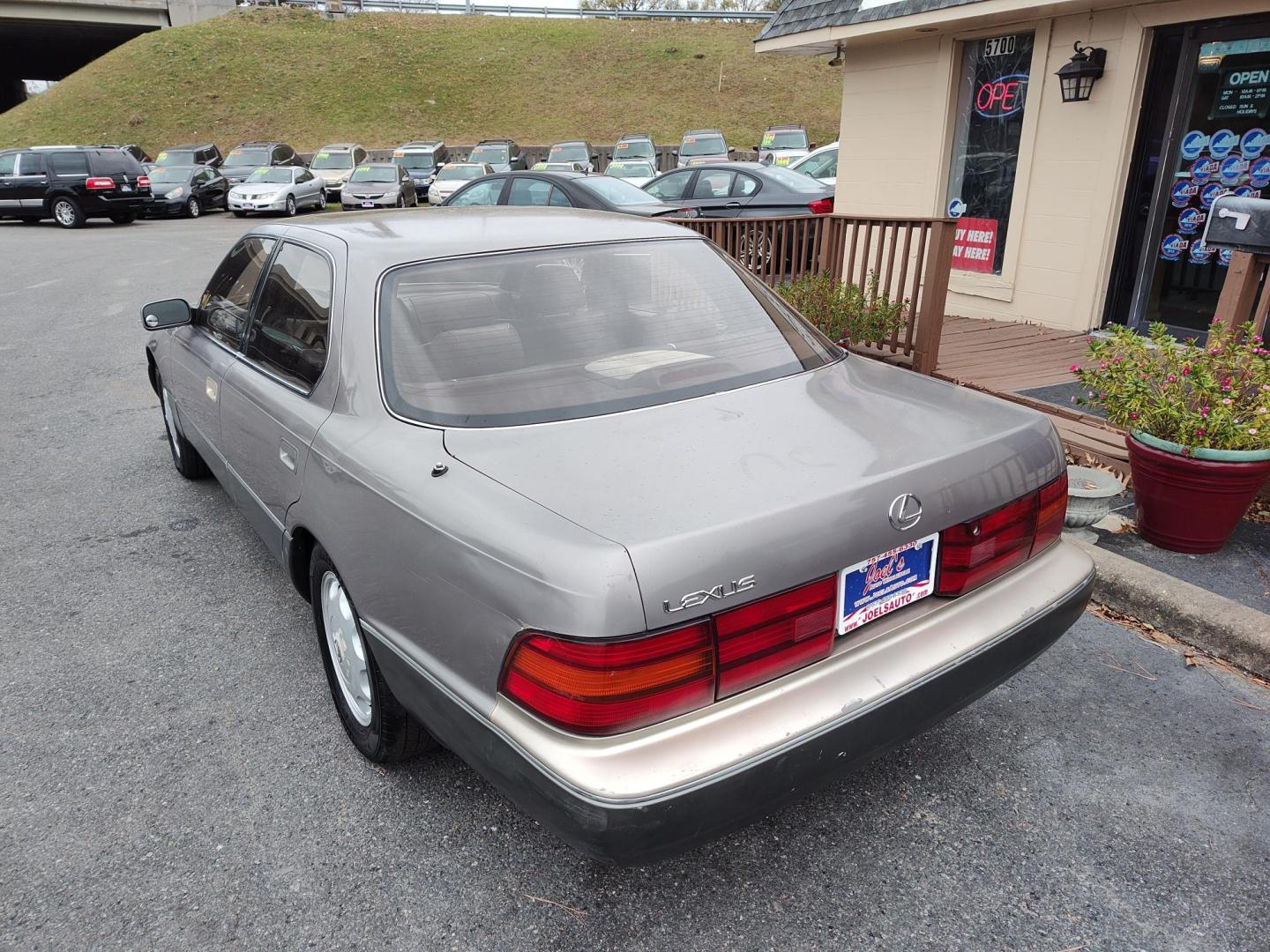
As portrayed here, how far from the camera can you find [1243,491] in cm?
372

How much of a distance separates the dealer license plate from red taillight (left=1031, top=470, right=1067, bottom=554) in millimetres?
471

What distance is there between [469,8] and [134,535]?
193ft

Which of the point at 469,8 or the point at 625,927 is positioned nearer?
the point at 625,927

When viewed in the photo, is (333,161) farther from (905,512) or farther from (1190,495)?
(905,512)

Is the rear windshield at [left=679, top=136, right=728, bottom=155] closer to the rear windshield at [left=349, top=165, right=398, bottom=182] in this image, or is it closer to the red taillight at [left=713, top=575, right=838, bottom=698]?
the rear windshield at [left=349, top=165, right=398, bottom=182]

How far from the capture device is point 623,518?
187 centimetres

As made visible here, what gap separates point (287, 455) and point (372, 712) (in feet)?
2.91

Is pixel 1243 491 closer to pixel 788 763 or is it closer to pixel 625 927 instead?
pixel 788 763

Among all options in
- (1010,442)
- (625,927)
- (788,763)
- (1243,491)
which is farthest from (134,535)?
(1243,491)

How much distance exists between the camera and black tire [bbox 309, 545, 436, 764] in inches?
98.6

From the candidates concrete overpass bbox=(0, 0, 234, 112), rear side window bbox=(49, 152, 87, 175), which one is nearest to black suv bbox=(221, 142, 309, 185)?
rear side window bbox=(49, 152, 87, 175)

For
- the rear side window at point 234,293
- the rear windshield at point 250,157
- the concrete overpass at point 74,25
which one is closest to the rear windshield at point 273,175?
the rear windshield at point 250,157

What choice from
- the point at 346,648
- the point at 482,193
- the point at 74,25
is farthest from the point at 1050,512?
the point at 74,25

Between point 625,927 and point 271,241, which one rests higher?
point 271,241
